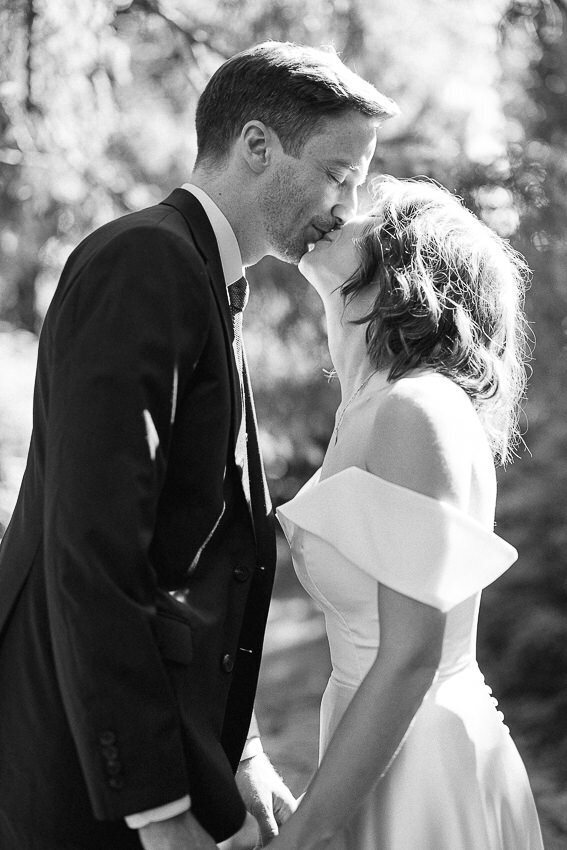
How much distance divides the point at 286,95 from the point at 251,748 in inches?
47.8

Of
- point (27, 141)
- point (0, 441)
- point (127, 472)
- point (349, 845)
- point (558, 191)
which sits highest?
point (127, 472)

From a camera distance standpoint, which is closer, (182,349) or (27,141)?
(182,349)

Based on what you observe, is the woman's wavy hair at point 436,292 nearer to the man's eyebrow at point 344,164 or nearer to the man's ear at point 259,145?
the man's eyebrow at point 344,164

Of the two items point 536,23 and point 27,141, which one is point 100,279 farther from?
point 536,23

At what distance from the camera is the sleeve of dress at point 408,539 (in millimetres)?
1547

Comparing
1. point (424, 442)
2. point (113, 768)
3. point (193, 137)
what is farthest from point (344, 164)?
point (193, 137)

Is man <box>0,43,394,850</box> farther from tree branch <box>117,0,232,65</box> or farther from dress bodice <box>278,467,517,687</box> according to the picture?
tree branch <box>117,0,232,65</box>

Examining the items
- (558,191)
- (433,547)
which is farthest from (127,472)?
(558,191)

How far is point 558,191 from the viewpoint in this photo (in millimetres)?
3811

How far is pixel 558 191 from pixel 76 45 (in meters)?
2.03

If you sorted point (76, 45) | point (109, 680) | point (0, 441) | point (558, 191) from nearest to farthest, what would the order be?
point (109, 680) → point (0, 441) → point (558, 191) → point (76, 45)

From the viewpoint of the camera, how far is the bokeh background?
12.6ft

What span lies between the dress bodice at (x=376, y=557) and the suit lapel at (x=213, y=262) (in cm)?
20

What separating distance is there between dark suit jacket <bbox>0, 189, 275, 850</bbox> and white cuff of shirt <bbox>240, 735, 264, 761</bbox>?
10.8 inches
